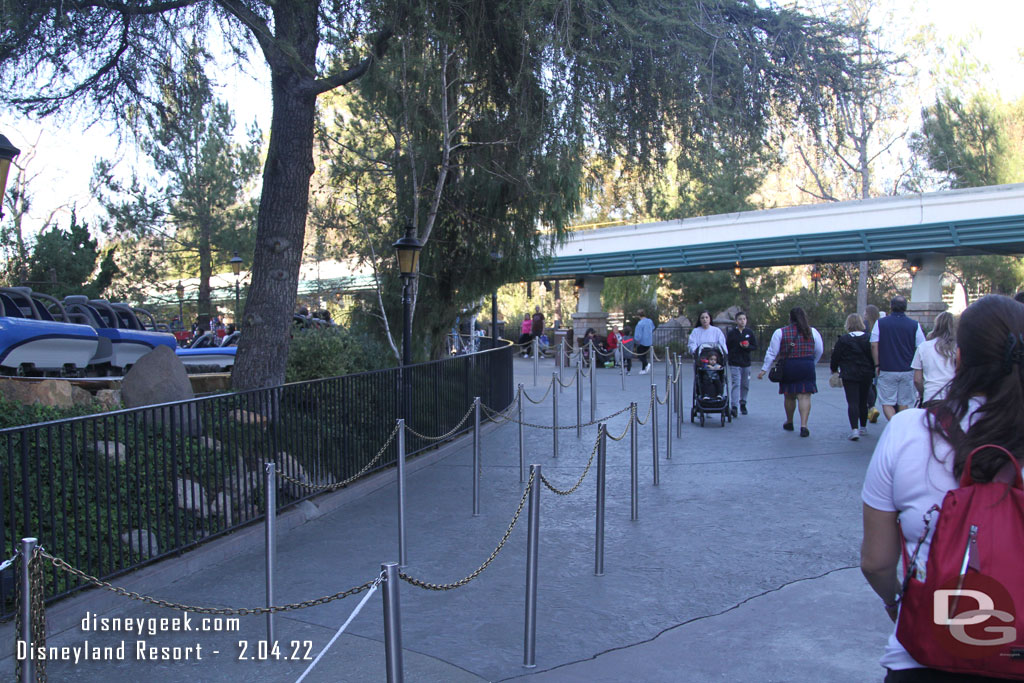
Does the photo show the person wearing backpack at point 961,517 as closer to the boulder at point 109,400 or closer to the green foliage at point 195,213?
the boulder at point 109,400

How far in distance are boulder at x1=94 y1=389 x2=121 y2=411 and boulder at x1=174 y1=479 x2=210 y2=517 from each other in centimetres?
230

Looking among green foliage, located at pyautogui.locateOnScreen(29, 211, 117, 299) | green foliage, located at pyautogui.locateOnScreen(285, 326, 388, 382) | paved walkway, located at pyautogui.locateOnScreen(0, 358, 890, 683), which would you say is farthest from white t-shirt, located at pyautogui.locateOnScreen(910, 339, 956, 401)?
green foliage, located at pyautogui.locateOnScreen(29, 211, 117, 299)

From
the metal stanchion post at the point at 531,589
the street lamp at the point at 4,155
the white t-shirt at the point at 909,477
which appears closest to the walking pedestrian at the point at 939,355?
the metal stanchion post at the point at 531,589

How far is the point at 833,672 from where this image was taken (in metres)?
4.69

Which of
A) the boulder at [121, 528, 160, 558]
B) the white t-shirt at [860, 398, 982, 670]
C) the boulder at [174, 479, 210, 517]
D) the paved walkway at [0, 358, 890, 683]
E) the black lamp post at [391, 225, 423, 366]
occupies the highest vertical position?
the black lamp post at [391, 225, 423, 366]

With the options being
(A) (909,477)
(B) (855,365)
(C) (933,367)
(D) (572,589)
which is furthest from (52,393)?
(B) (855,365)

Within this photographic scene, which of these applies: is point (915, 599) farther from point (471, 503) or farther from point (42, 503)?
point (471, 503)

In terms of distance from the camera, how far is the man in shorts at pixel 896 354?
11109 millimetres

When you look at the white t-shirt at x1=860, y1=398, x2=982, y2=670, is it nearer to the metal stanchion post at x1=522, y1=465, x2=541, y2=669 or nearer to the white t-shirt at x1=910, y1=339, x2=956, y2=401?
the metal stanchion post at x1=522, y1=465, x2=541, y2=669

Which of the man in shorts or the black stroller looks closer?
the man in shorts

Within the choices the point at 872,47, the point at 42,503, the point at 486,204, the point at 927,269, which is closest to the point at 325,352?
the point at 486,204

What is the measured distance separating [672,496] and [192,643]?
5.24 metres

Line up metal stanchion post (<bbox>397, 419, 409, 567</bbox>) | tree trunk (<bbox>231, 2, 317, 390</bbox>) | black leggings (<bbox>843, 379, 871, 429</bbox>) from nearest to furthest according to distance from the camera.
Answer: metal stanchion post (<bbox>397, 419, 409, 567</bbox>), tree trunk (<bbox>231, 2, 317, 390</bbox>), black leggings (<bbox>843, 379, 871, 429</bbox>)

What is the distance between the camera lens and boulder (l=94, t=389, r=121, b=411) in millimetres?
9139
